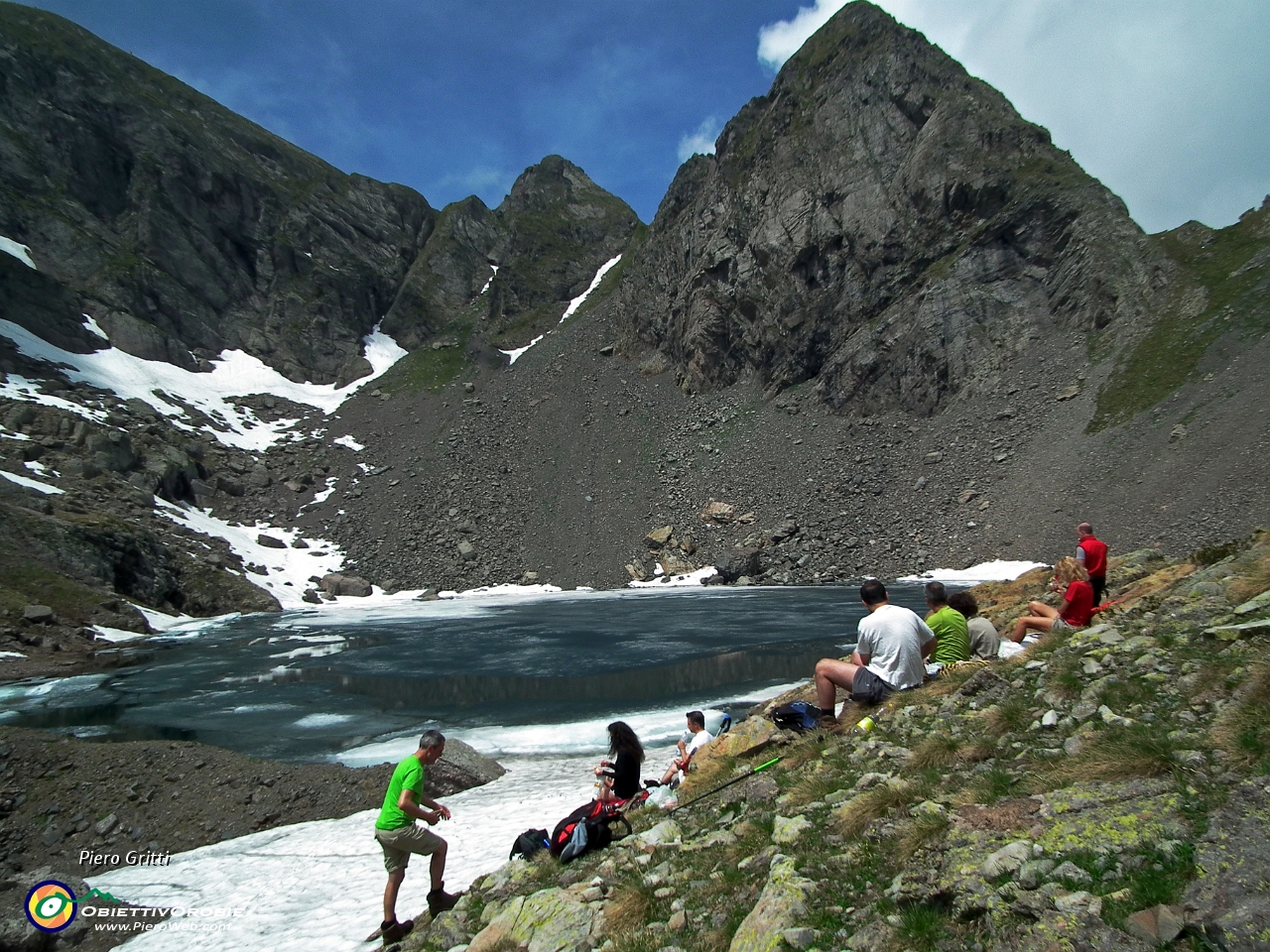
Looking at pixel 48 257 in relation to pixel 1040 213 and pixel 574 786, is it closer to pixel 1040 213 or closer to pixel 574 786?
pixel 574 786

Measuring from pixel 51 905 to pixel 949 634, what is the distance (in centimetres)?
1424

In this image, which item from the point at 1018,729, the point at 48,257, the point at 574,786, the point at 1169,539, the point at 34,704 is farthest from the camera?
the point at 48,257

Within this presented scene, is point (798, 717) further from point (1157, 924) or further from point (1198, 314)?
point (1198, 314)

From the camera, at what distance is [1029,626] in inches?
501

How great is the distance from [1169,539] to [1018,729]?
146 ft

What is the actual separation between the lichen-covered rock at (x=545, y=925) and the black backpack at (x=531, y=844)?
1534 mm

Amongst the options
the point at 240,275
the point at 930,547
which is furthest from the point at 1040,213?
the point at 240,275

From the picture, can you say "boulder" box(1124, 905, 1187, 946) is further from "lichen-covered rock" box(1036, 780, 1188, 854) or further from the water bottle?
the water bottle

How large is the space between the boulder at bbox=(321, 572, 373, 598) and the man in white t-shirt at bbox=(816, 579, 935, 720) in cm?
5815

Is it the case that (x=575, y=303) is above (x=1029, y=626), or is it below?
above

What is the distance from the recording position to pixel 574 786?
574 inches

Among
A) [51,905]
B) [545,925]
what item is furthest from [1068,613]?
[51,905]

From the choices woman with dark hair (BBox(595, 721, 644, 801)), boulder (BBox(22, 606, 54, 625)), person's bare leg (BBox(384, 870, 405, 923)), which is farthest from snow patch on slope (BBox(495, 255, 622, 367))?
person's bare leg (BBox(384, 870, 405, 923))

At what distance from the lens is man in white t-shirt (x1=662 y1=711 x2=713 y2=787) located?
1052 cm
